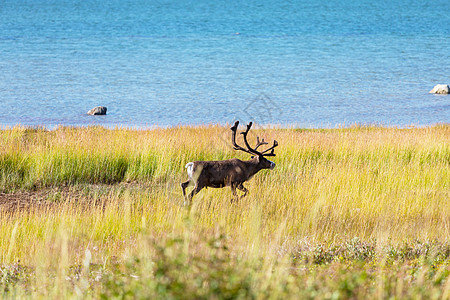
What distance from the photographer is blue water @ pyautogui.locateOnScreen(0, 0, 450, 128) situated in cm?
2622

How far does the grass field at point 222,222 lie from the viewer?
398cm

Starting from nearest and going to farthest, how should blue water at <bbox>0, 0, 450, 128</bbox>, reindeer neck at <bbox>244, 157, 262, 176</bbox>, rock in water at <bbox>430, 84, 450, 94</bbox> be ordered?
reindeer neck at <bbox>244, 157, 262, 176</bbox> < blue water at <bbox>0, 0, 450, 128</bbox> < rock in water at <bbox>430, 84, 450, 94</bbox>

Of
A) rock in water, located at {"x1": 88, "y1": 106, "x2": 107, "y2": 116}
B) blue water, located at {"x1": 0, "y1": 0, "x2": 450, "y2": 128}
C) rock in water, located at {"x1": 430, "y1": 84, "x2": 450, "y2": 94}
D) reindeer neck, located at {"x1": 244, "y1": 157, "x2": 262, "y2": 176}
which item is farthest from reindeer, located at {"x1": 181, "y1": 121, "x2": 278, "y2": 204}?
rock in water, located at {"x1": 430, "y1": 84, "x2": 450, "y2": 94}

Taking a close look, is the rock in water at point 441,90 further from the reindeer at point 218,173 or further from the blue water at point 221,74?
the reindeer at point 218,173

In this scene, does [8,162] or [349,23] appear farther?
[349,23]

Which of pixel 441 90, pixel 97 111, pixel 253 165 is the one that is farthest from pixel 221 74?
pixel 253 165

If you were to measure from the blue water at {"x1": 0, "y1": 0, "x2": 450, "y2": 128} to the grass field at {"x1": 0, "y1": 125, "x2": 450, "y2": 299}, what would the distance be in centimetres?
936

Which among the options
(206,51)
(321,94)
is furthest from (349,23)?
(321,94)

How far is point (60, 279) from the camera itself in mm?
4789

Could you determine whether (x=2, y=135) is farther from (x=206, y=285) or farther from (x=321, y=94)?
(x=321, y=94)

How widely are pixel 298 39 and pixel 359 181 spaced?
55.6 meters

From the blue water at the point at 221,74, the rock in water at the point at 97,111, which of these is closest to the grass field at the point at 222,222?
the blue water at the point at 221,74

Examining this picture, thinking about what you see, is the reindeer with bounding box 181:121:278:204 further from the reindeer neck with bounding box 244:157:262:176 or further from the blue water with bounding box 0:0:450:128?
the blue water with bounding box 0:0:450:128

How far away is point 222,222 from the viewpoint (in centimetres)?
695
